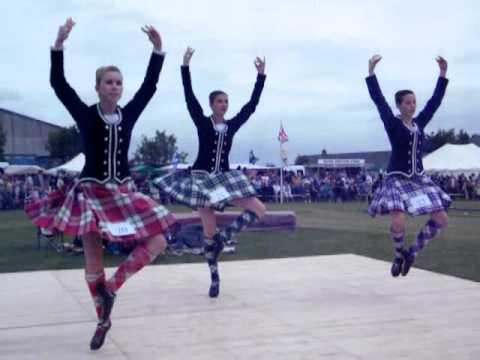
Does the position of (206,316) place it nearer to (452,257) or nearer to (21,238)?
(452,257)

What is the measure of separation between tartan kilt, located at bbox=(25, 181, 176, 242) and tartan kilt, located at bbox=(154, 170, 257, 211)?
5.00ft

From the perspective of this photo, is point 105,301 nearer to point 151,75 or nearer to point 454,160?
point 151,75

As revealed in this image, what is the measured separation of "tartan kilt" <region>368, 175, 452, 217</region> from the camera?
5.90 m

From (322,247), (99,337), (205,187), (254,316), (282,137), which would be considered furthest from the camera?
(282,137)

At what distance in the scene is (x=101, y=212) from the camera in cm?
425

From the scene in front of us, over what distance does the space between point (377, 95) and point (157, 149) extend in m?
39.2

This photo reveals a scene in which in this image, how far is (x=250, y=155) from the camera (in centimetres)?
3102

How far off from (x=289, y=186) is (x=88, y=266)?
26581 mm

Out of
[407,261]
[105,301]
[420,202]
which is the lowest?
[407,261]

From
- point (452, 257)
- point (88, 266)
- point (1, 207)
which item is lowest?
point (1, 207)

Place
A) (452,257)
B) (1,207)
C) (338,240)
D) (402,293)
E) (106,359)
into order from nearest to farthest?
(106,359), (402,293), (452,257), (338,240), (1,207)

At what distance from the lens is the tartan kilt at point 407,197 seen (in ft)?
19.4

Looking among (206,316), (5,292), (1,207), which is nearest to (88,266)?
(206,316)

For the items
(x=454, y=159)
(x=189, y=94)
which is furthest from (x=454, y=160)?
(x=189, y=94)
